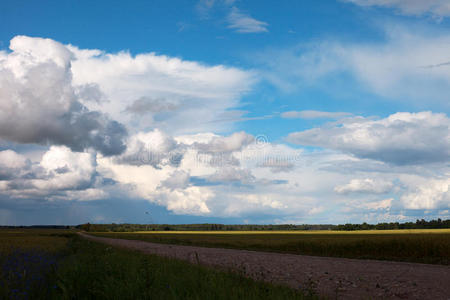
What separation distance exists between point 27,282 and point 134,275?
2.98 metres

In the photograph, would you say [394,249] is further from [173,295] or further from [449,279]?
[173,295]

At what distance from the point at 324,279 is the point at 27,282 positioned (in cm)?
1146

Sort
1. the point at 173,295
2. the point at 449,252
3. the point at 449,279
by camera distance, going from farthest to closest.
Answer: the point at 449,252 → the point at 449,279 → the point at 173,295

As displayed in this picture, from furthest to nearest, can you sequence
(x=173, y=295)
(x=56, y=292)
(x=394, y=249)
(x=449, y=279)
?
(x=394, y=249) < (x=449, y=279) < (x=56, y=292) < (x=173, y=295)

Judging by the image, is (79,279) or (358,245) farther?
(358,245)

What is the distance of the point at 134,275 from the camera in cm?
1148

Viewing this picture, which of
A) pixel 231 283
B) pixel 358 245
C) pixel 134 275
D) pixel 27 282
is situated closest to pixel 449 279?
pixel 231 283

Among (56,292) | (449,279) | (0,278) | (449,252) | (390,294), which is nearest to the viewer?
(56,292)

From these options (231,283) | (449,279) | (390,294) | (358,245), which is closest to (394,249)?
(358,245)

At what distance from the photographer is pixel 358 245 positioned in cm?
3578

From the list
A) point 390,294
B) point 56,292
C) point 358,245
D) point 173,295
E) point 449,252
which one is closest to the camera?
point 173,295

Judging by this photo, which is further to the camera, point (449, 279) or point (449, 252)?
point (449, 252)

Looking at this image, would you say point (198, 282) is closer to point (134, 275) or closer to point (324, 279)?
point (134, 275)

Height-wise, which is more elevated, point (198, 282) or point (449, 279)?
point (198, 282)
